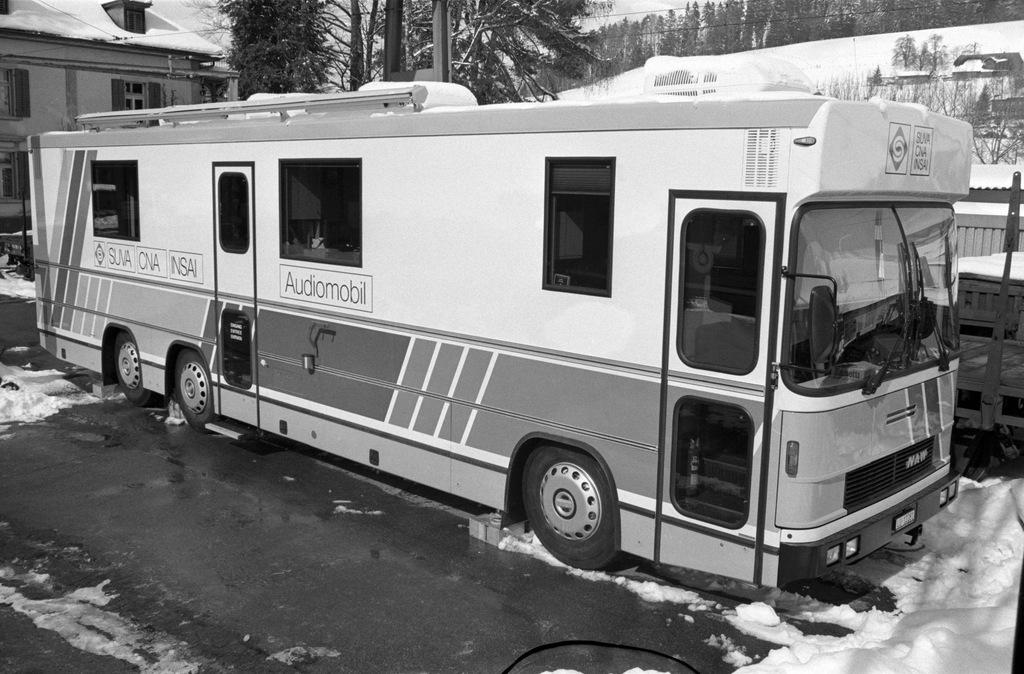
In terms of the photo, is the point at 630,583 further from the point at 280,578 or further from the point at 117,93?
the point at 117,93

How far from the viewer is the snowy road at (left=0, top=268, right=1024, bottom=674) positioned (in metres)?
5.36

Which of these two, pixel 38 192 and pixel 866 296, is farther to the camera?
pixel 38 192

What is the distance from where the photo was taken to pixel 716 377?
5539 mm

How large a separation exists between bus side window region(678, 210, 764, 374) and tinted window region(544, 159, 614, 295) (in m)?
0.57

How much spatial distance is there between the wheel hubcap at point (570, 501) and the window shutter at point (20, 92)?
35517mm

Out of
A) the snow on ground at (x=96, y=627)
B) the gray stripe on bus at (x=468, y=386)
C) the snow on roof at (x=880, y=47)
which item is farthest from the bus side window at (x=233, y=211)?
the snow on roof at (x=880, y=47)

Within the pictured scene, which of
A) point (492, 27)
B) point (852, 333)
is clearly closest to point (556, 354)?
point (852, 333)

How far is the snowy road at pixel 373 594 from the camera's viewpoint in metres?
5.36

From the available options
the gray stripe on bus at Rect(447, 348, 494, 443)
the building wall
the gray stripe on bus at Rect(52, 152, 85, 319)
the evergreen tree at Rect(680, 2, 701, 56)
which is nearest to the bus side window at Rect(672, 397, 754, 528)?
the gray stripe on bus at Rect(447, 348, 494, 443)

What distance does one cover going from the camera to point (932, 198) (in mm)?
6094

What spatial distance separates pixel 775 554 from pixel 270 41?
31.3 metres

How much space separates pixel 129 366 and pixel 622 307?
6.90 m

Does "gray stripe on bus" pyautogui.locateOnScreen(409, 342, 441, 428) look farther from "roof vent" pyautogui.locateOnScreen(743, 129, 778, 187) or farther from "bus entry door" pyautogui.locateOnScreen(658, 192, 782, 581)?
"roof vent" pyautogui.locateOnScreen(743, 129, 778, 187)

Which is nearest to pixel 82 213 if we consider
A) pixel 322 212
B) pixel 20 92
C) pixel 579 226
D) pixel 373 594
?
pixel 322 212
